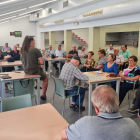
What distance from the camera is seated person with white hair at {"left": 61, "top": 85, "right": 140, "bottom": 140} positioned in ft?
3.74

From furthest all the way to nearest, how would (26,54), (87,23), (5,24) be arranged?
(5,24) → (87,23) → (26,54)

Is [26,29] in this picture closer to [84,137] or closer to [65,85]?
[65,85]

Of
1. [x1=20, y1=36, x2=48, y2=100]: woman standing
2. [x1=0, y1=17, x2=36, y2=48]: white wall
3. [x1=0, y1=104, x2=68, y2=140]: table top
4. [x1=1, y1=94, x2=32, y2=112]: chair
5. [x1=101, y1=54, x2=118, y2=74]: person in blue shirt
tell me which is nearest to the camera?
[x1=0, y1=104, x2=68, y2=140]: table top

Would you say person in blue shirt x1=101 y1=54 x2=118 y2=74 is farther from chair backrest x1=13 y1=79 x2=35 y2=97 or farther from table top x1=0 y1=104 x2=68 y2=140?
table top x1=0 y1=104 x2=68 y2=140

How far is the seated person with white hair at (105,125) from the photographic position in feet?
3.74

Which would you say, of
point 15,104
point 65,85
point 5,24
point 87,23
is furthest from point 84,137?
point 5,24

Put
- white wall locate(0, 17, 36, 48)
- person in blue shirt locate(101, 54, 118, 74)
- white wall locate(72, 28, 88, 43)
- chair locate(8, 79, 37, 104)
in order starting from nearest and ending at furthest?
chair locate(8, 79, 37, 104), person in blue shirt locate(101, 54, 118, 74), white wall locate(72, 28, 88, 43), white wall locate(0, 17, 36, 48)

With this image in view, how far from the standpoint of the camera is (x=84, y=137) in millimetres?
1185

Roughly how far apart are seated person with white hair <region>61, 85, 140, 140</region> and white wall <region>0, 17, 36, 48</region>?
15.5 m

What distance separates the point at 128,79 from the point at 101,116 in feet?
9.49

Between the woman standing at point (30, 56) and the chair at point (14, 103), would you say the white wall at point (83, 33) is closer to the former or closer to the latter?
the woman standing at point (30, 56)

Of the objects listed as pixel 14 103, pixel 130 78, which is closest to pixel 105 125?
pixel 14 103

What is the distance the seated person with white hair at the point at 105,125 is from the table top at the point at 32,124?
0.38m

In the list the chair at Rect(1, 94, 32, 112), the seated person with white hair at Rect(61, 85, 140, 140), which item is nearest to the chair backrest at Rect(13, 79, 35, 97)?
the chair at Rect(1, 94, 32, 112)
